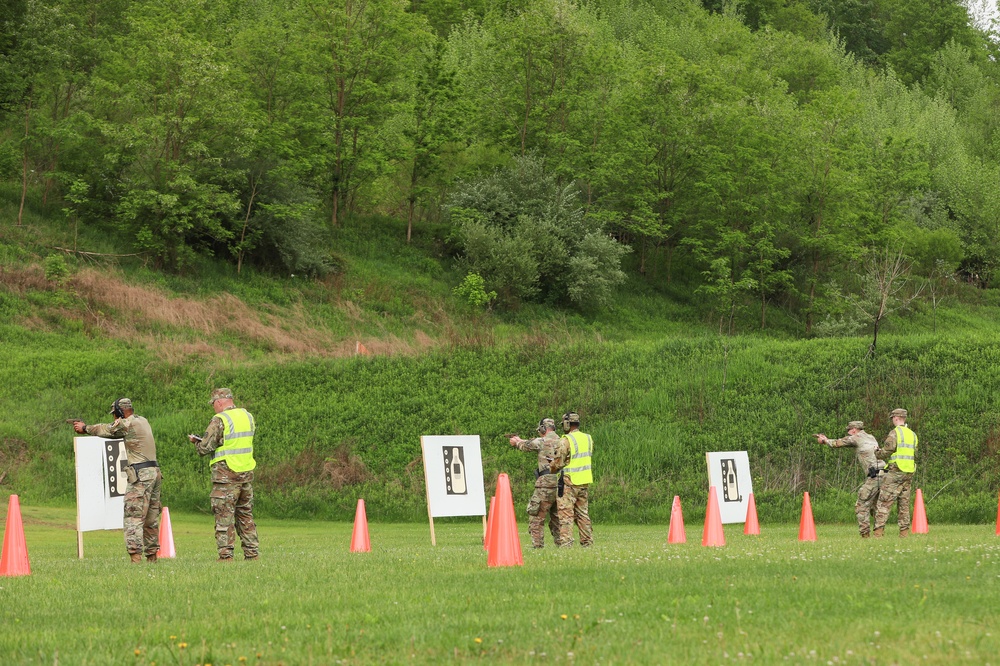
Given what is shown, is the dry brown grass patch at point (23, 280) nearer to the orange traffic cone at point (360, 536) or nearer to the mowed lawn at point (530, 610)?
the orange traffic cone at point (360, 536)

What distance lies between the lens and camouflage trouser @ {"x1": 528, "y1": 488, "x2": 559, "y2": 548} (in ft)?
63.8

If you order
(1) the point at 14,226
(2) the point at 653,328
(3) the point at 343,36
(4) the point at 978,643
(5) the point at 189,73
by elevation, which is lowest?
(4) the point at 978,643

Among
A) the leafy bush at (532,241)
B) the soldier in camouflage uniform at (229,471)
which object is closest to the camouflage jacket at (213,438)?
the soldier in camouflage uniform at (229,471)

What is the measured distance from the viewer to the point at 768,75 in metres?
82.1

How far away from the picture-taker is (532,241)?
202ft

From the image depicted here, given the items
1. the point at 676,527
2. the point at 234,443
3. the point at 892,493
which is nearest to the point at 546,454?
the point at 676,527

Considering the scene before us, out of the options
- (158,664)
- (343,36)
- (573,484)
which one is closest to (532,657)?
(158,664)

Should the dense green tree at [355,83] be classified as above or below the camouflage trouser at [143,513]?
above

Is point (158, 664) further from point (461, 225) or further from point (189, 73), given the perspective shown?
point (461, 225)

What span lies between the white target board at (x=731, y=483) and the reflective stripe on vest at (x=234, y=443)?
11.0 metres

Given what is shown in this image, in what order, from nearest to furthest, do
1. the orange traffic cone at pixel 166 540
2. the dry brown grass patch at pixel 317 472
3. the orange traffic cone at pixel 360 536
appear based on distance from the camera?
the orange traffic cone at pixel 360 536, the orange traffic cone at pixel 166 540, the dry brown grass patch at pixel 317 472

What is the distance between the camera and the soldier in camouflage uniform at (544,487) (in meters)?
19.2

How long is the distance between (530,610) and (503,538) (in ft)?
14.2

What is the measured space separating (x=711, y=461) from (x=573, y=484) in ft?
22.3
